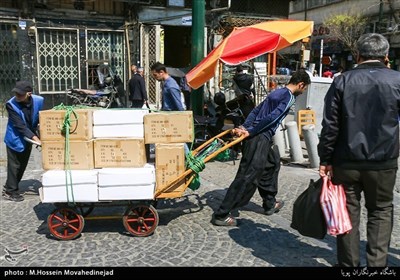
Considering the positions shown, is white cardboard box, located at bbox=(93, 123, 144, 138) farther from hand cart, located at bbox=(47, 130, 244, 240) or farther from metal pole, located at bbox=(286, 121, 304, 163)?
metal pole, located at bbox=(286, 121, 304, 163)

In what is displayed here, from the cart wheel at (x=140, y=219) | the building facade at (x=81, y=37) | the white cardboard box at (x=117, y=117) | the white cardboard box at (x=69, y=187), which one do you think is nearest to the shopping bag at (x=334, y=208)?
the cart wheel at (x=140, y=219)

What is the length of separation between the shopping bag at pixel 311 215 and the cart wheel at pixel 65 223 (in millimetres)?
2238

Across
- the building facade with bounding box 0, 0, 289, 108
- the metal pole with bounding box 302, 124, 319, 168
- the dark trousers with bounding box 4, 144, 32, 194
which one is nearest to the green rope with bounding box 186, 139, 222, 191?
the dark trousers with bounding box 4, 144, 32, 194

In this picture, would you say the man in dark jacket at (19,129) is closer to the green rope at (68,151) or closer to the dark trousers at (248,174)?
the green rope at (68,151)

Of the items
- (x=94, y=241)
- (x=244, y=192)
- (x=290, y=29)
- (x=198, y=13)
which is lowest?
(x=94, y=241)

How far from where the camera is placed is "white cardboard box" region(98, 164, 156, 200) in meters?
4.08

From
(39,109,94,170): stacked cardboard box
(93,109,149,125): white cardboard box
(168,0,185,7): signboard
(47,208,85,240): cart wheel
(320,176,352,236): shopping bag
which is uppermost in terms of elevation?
(168,0,185,7): signboard

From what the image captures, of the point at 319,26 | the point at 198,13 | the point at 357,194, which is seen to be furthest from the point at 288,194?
the point at 319,26

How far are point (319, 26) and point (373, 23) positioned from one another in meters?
7.12

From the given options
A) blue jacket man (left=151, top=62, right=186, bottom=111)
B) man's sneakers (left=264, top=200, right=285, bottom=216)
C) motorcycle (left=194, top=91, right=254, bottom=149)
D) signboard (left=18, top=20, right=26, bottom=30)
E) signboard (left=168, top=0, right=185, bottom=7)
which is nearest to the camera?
man's sneakers (left=264, top=200, right=285, bottom=216)

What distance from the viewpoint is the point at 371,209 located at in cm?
318

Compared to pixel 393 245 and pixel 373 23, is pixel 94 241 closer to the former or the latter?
pixel 393 245

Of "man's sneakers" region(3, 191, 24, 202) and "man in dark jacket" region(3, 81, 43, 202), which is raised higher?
"man in dark jacket" region(3, 81, 43, 202)

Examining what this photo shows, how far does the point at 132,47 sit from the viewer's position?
1248cm
